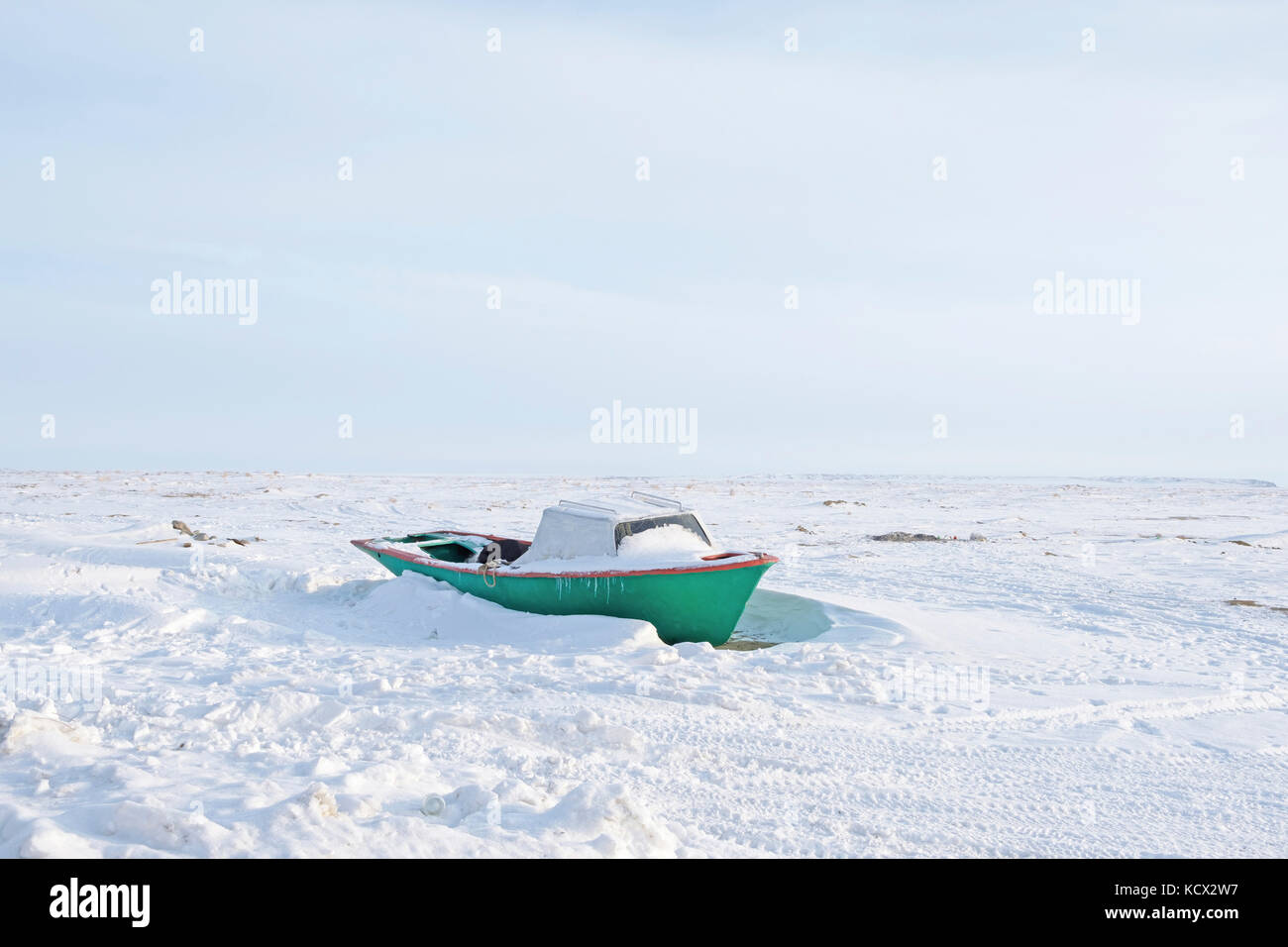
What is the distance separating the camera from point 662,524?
42.0ft

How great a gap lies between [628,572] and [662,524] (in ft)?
5.50

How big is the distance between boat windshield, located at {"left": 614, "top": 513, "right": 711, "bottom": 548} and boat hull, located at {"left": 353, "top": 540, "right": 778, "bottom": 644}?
3.08 ft

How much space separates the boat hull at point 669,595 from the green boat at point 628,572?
13mm

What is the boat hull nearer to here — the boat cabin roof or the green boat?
the green boat

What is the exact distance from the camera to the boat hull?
440 inches

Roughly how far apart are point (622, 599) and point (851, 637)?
3.13 metres
